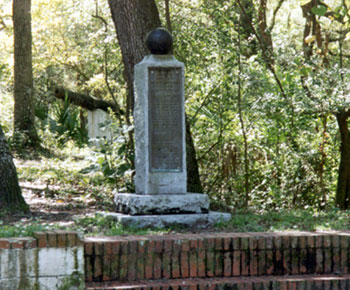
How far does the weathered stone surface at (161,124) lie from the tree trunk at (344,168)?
5453 mm

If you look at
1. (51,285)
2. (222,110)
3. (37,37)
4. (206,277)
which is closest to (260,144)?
(222,110)

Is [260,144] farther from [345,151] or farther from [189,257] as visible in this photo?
[189,257]

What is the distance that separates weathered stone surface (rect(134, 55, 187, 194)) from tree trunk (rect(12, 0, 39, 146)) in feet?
35.7

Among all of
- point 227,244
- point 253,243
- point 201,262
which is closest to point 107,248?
point 201,262

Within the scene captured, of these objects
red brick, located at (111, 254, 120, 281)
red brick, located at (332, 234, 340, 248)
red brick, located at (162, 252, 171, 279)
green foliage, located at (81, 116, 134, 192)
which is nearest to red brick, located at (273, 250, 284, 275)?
red brick, located at (332, 234, 340, 248)

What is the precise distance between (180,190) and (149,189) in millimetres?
405

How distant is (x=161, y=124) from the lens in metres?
8.05

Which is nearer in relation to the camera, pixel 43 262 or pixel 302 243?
pixel 43 262

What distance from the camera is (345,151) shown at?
12.7 metres

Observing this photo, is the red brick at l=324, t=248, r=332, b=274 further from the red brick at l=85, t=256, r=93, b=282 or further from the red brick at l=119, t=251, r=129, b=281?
the red brick at l=85, t=256, r=93, b=282

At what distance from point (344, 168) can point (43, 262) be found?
845cm

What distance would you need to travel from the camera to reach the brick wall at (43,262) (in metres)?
5.42

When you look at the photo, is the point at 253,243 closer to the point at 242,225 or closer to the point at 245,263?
the point at 245,263

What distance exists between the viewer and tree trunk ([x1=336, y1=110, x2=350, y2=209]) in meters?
12.5
